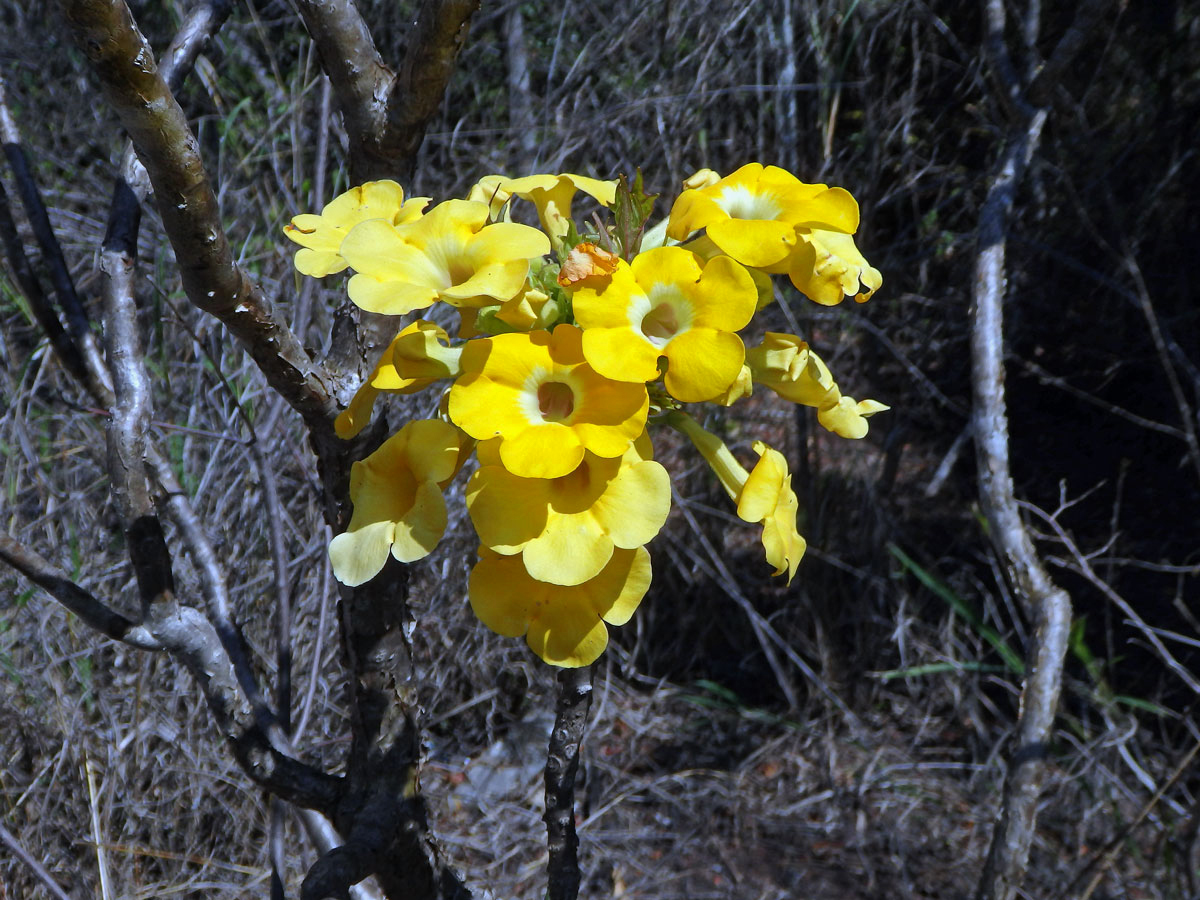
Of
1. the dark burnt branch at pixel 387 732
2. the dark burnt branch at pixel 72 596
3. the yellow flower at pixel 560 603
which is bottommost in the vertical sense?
the dark burnt branch at pixel 387 732

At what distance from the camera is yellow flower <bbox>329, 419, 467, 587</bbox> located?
77 centimetres

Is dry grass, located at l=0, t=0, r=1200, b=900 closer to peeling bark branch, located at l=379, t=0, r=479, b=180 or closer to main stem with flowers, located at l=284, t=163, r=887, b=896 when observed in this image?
peeling bark branch, located at l=379, t=0, r=479, b=180

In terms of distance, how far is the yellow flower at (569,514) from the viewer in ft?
2.36

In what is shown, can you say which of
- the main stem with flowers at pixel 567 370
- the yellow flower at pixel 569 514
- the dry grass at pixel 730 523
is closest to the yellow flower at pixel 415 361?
the main stem with flowers at pixel 567 370

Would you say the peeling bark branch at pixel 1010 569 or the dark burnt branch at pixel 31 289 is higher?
the dark burnt branch at pixel 31 289

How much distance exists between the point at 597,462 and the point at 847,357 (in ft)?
10.2

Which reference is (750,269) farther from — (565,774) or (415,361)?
(565,774)

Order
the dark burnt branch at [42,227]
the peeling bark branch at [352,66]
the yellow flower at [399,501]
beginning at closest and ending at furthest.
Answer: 1. the yellow flower at [399,501]
2. the peeling bark branch at [352,66]
3. the dark burnt branch at [42,227]

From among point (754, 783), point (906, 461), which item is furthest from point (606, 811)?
point (906, 461)

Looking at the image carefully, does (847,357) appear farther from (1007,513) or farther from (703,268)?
(703,268)

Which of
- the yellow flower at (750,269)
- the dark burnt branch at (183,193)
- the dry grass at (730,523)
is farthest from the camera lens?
the dry grass at (730,523)

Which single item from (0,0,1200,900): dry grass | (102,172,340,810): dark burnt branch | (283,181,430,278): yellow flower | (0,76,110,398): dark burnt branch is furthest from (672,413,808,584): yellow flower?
(0,0,1200,900): dry grass

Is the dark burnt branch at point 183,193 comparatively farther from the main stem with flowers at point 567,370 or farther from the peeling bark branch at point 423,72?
the peeling bark branch at point 423,72

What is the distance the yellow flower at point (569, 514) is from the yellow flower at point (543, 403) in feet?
0.12
